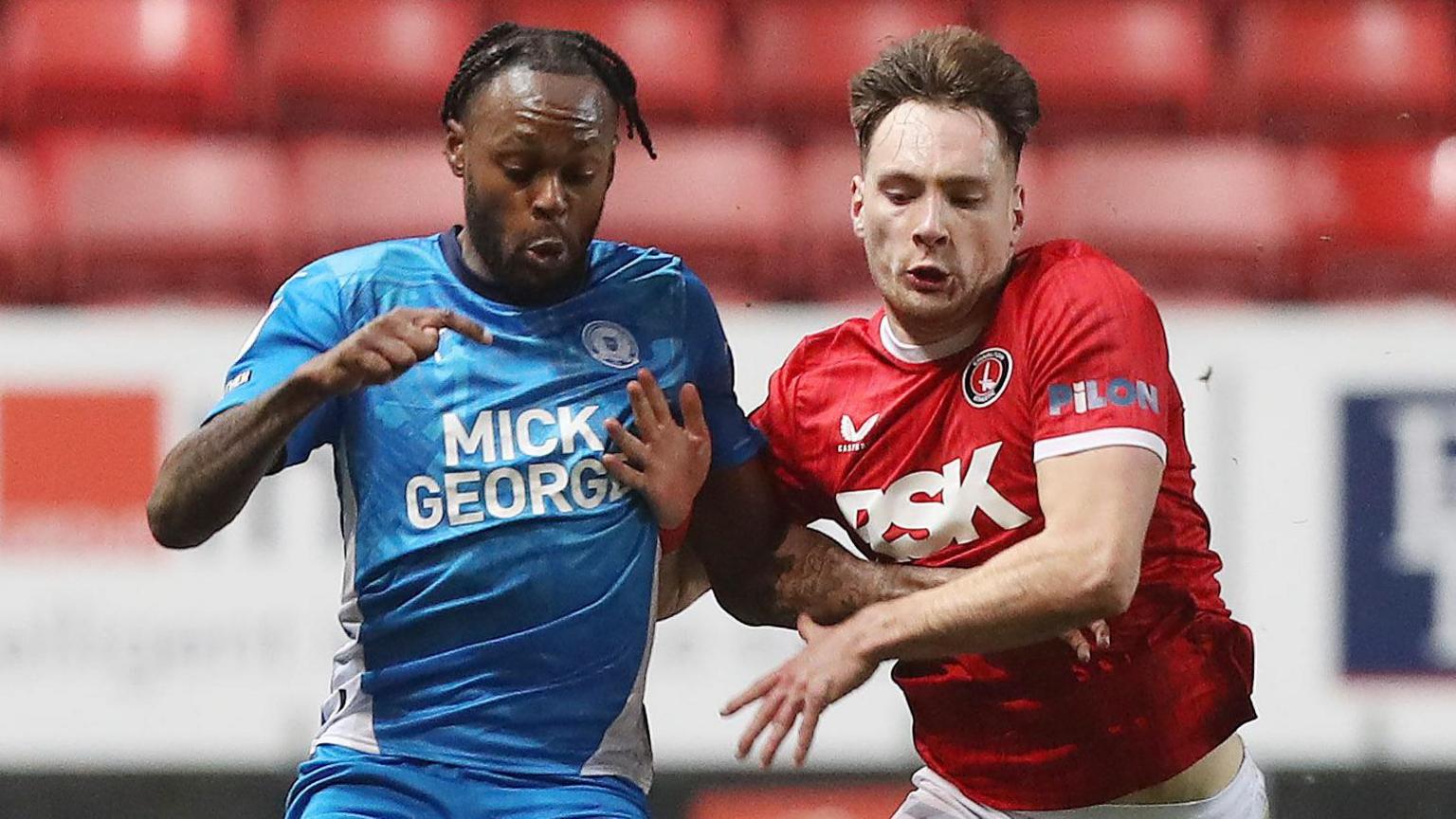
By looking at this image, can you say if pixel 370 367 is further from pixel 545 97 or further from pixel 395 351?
pixel 545 97

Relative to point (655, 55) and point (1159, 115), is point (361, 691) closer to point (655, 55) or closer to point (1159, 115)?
point (655, 55)

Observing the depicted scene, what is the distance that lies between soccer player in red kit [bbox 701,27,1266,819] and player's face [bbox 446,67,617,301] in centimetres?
Answer: 28

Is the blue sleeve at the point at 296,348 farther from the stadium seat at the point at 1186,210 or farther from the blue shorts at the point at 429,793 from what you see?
the stadium seat at the point at 1186,210

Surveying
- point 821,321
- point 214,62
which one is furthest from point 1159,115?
point 214,62

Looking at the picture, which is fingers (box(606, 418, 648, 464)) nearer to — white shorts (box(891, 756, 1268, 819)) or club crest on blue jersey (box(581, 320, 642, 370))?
club crest on blue jersey (box(581, 320, 642, 370))

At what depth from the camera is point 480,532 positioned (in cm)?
169

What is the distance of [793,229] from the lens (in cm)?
317

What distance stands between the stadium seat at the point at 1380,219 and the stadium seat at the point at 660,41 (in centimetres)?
103

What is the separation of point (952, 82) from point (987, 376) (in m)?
0.28

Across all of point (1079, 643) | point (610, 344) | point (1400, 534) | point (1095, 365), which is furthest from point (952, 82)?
point (1400, 534)

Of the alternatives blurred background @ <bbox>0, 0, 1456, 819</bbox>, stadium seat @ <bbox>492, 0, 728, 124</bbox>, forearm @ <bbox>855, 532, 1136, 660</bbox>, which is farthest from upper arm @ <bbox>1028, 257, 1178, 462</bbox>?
stadium seat @ <bbox>492, 0, 728, 124</bbox>

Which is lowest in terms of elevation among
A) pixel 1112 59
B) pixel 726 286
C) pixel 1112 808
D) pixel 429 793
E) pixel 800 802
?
pixel 800 802

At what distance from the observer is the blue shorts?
1.65 meters

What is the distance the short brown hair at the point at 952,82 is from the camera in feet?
5.99
